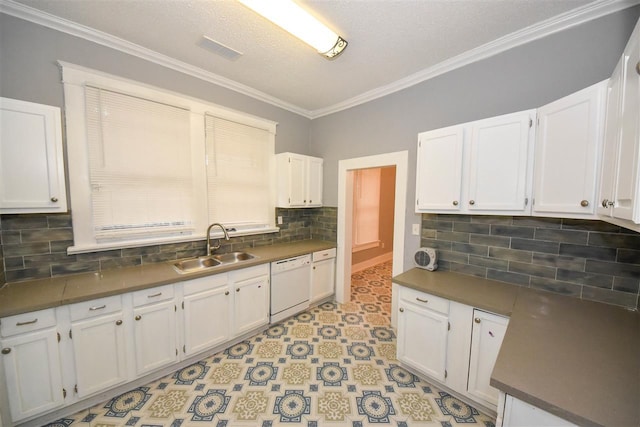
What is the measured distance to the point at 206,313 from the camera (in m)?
2.10

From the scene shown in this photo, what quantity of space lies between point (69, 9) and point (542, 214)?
370cm

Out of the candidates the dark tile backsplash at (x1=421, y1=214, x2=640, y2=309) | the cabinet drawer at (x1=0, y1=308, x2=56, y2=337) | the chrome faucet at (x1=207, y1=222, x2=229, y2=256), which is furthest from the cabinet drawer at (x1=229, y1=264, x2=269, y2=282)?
the dark tile backsplash at (x1=421, y1=214, x2=640, y2=309)

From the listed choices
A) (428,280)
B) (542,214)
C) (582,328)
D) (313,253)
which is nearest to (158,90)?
(313,253)

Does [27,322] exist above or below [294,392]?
above

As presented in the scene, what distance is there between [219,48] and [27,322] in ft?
8.03

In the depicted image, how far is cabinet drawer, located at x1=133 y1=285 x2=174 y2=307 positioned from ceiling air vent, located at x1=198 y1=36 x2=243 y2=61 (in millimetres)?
2131

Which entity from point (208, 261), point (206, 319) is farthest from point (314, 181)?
point (206, 319)

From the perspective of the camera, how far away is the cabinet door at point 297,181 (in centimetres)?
311

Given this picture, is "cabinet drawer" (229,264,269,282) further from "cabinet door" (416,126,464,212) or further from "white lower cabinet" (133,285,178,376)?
"cabinet door" (416,126,464,212)

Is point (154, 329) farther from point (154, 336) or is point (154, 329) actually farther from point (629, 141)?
point (629, 141)

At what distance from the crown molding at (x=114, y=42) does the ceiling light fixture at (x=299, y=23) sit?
133 centimetres

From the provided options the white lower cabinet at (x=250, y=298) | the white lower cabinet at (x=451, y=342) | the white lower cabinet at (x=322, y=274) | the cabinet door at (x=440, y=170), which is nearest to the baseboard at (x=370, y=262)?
the white lower cabinet at (x=322, y=274)

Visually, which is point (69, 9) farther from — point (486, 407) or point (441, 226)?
point (486, 407)

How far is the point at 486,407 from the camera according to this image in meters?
1.61
